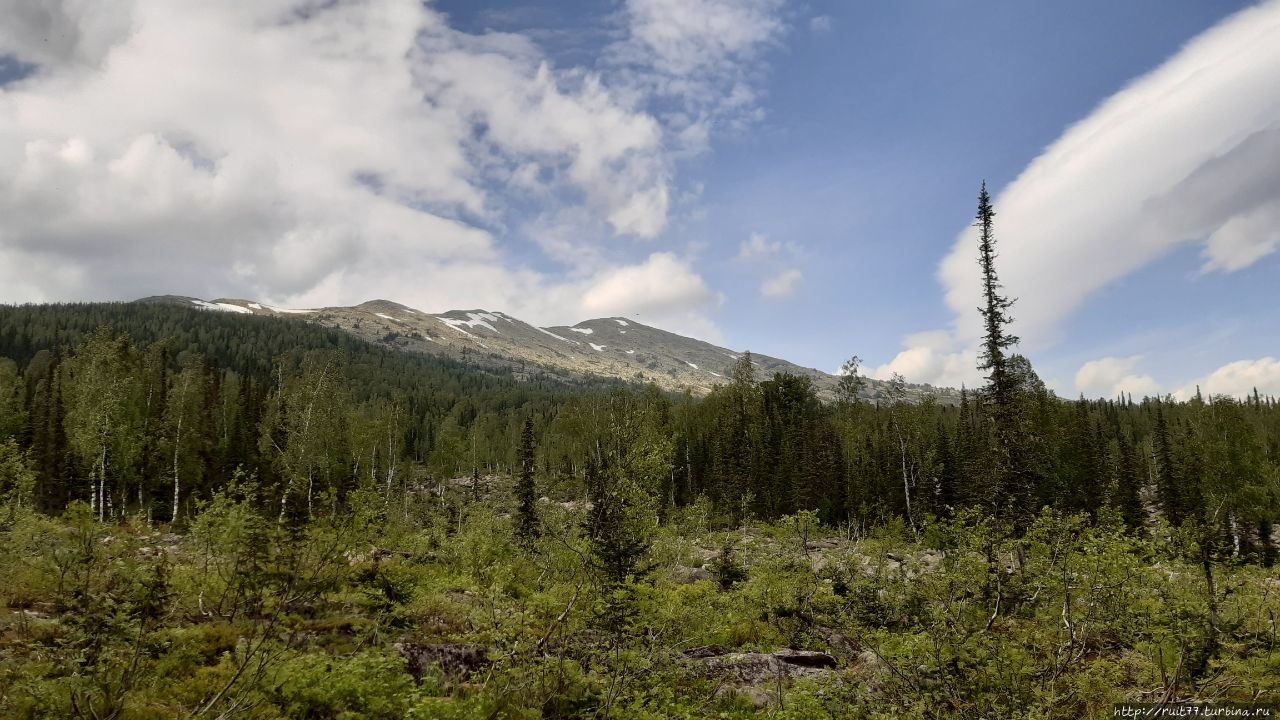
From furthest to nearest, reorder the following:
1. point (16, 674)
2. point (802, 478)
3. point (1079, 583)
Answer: point (802, 478) < point (1079, 583) < point (16, 674)

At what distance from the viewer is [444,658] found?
13.1 meters

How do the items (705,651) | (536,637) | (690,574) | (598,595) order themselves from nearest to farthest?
(598,595)
(536,637)
(705,651)
(690,574)

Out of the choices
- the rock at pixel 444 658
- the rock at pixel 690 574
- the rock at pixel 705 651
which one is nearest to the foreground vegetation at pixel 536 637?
the rock at pixel 444 658

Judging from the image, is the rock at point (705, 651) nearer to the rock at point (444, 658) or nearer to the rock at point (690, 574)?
the rock at point (444, 658)

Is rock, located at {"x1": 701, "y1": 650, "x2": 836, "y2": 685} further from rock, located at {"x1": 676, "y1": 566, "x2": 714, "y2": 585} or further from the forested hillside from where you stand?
rock, located at {"x1": 676, "y1": 566, "x2": 714, "y2": 585}

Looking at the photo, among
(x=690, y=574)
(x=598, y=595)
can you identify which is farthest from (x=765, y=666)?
(x=690, y=574)

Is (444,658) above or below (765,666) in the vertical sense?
above

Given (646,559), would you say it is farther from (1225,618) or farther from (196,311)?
(196,311)

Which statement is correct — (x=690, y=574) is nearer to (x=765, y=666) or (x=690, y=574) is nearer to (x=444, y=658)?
Answer: (x=765, y=666)

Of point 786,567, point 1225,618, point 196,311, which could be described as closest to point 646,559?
point 786,567

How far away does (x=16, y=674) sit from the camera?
25.8ft

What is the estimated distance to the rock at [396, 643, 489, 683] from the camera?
496 inches

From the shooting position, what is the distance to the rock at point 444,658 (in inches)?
496

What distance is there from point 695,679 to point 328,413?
160 feet
